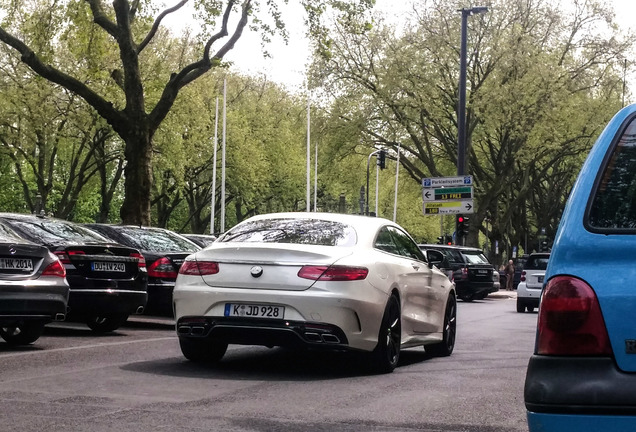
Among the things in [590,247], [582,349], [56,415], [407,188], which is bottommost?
[56,415]

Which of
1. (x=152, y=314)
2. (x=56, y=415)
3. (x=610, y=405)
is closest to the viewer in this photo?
(x=610, y=405)

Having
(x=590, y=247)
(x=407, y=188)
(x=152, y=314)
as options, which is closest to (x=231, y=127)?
(x=407, y=188)

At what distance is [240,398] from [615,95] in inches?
1700

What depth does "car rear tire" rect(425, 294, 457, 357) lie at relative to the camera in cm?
1262

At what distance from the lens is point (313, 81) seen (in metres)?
46.6

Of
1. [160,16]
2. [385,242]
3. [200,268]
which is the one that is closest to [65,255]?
[200,268]

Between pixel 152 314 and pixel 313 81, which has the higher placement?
pixel 313 81

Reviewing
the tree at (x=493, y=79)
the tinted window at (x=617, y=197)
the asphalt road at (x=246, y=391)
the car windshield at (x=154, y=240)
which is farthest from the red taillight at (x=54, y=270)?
the tree at (x=493, y=79)

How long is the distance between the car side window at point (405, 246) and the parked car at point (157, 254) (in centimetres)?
526

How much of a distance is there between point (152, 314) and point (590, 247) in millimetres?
13792

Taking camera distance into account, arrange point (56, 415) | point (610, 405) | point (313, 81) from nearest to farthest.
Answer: point (610, 405) < point (56, 415) < point (313, 81)

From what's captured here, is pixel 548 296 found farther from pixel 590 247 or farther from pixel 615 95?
pixel 615 95

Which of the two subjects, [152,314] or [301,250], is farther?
[152,314]

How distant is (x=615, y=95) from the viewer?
48781 mm
